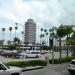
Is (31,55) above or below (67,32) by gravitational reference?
below

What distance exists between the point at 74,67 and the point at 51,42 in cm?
1332

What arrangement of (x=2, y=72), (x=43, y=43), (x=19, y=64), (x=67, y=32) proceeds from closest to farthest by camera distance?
(x=2, y=72) → (x=19, y=64) → (x=67, y=32) → (x=43, y=43)

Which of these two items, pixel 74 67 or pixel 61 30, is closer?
pixel 74 67

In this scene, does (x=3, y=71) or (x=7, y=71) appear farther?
(x=7, y=71)

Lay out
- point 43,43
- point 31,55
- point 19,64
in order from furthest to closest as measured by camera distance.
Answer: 1. point 43,43
2. point 31,55
3. point 19,64

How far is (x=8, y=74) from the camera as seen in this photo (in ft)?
55.8

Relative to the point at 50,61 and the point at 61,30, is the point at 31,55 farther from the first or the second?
the point at 50,61

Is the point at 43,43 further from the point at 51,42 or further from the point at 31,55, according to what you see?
the point at 51,42

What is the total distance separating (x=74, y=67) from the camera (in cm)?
2322

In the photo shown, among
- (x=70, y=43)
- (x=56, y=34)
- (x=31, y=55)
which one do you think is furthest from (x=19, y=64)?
(x=31, y=55)

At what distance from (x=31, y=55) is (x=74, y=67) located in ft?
159

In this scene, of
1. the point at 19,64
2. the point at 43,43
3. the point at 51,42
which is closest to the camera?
the point at 19,64

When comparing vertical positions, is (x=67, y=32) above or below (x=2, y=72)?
above

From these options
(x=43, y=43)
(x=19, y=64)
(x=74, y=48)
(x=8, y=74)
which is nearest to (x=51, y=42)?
(x=19, y=64)
